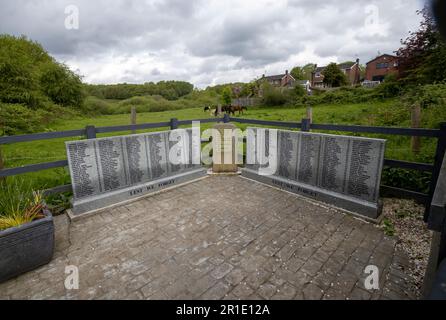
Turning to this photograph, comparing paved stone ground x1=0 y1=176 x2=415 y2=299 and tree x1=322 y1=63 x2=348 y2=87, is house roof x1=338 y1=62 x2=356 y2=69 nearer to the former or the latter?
tree x1=322 y1=63 x2=348 y2=87

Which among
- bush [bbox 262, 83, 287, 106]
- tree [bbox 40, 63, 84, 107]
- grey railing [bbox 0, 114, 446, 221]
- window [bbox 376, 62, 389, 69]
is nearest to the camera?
grey railing [bbox 0, 114, 446, 221]

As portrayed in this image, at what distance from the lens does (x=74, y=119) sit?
1806 centimetres

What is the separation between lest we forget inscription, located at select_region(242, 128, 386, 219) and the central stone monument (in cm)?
61

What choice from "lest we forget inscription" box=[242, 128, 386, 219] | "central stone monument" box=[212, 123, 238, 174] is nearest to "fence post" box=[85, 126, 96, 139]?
"central stone monument" box=[212, 123, 238, 174]

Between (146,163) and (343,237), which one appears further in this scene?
(146,163)

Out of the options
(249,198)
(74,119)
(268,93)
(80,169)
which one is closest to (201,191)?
(249,198)

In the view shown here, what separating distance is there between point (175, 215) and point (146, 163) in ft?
5.20

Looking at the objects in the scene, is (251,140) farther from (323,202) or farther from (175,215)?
(175,215)

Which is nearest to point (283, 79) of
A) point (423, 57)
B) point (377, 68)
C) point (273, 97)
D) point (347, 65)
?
point (347, 65)

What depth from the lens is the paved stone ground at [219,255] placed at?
258 cm

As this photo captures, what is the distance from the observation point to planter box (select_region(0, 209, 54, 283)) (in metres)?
2.74

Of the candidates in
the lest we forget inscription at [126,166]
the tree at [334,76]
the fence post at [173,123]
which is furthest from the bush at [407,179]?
the tree at [334,76]

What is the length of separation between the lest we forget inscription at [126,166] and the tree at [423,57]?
44.0 ft

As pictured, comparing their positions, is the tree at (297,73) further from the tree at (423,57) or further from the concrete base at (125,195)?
the concrete base at (125,195)
